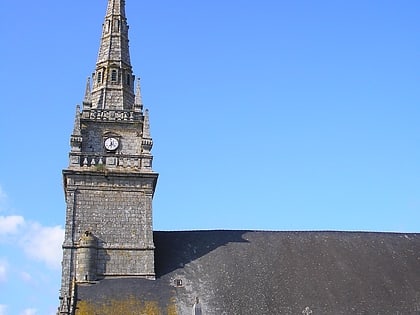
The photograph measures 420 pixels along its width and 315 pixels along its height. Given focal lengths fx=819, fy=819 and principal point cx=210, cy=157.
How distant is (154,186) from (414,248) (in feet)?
39.4

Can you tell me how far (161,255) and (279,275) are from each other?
5090mm

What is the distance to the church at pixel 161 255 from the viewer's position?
32094mm

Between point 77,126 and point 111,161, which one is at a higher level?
point 77,126

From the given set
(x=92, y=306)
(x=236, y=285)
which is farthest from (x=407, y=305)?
(x=92, y=306)

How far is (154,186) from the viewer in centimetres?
3553

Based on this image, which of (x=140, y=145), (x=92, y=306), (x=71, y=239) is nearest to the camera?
(x=92, y=306)

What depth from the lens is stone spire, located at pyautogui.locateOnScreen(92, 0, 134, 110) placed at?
121 feet

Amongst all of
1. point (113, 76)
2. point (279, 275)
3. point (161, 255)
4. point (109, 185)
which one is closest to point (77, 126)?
point (109, 185)

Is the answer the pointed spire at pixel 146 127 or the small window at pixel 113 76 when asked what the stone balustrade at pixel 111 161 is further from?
the small window at pixel 113 76

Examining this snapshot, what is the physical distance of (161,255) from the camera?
1372 inches

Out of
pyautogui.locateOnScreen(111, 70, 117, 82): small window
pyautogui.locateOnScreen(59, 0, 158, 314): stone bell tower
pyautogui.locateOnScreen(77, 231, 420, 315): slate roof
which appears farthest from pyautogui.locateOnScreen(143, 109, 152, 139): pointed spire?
pyautogui.locateOnScreen(77, 231, 420, 315): slate roof

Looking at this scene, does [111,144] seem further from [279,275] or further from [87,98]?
[279,275]

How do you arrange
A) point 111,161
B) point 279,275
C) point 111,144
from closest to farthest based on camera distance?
1. point 279,275
2. point 111,161
3. point 111,144

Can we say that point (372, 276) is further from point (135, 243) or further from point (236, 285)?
point (135, 243)
